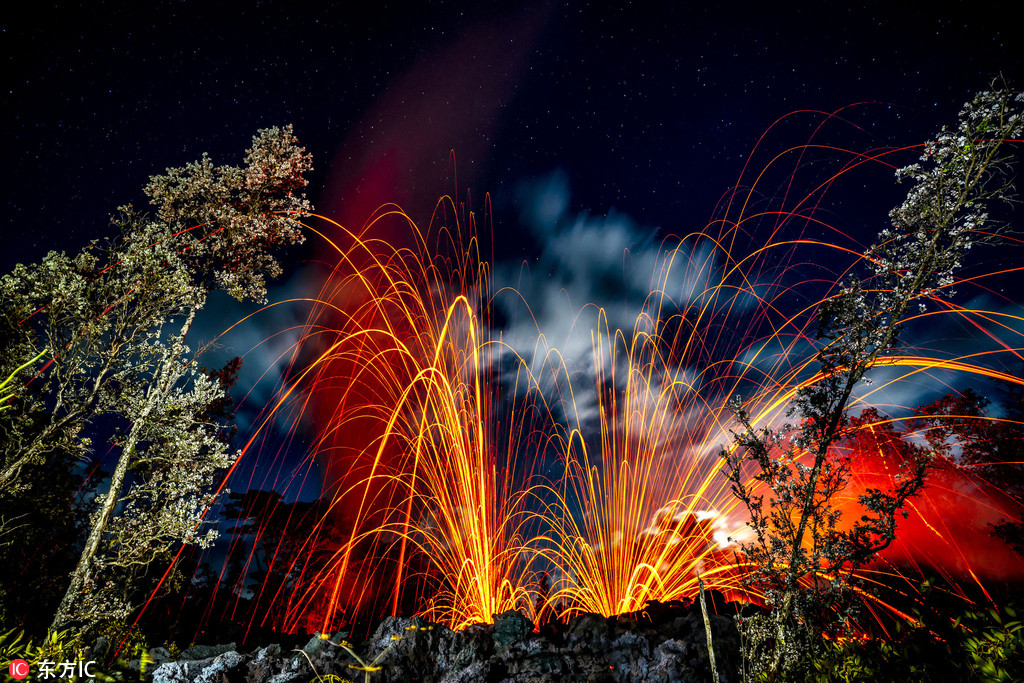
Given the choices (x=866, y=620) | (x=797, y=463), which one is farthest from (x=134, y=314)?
(x=866, y=620)

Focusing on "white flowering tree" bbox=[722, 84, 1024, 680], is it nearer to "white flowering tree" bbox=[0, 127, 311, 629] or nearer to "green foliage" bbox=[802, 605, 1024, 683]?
"green foliage" bbox=[802, 605, 1024, 683]

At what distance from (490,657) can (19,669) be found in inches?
389

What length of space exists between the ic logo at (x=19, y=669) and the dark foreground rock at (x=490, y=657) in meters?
2.27

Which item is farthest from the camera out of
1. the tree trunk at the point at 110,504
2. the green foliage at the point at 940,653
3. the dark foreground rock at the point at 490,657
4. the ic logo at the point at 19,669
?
the tree trunk at the point at 110,504

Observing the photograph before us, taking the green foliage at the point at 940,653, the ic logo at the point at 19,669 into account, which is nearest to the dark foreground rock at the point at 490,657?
the ic logo at the point at 19,669

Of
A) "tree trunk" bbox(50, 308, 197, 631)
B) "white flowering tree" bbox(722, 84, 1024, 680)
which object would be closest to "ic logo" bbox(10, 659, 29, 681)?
"tree trunk" bbox(50, 308, 197, 631)

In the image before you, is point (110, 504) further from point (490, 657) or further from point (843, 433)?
point (843, 433)

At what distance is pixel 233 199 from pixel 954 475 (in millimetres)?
38286

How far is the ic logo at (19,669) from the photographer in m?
7.11

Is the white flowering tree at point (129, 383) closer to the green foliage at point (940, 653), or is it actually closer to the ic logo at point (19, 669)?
the ic logo at point (19, 669)

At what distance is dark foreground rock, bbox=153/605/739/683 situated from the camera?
9992 mm

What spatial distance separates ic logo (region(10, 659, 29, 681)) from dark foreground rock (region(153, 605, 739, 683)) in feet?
7.46

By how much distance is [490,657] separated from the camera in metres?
11.8

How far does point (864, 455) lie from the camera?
25656mm
